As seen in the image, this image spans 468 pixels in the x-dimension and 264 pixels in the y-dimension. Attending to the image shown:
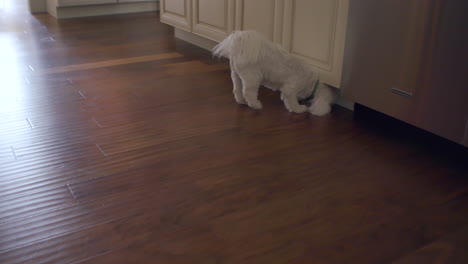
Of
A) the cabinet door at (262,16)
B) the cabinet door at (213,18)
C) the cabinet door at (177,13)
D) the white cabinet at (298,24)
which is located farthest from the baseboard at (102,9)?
the cabinet door at (262,16)

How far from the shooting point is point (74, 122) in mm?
2180

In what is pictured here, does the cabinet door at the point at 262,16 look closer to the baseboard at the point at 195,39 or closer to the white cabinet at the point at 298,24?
the white cabinet at the point at 298,24

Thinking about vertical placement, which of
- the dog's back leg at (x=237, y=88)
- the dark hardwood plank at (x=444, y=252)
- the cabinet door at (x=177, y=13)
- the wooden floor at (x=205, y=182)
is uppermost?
the cabinet door at (x=177, y=13)

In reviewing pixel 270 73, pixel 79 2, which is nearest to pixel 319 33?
pixel 270 73

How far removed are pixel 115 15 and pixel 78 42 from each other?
4.47ft

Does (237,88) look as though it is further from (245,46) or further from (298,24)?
(298,24)

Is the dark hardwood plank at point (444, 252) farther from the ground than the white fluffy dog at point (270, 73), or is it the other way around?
the white fluffy dog at point (270, 73)

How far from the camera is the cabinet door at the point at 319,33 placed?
86.8 inches

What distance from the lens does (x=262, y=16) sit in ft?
8.96

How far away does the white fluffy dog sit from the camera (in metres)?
2.21

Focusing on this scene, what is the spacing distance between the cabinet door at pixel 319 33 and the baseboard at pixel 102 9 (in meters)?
3.09

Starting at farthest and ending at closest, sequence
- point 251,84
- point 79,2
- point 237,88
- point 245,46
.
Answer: point 79,2, point 237,88, point 251,84, point 245,46

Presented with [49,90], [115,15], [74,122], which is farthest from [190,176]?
[115,15]

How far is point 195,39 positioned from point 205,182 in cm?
233
